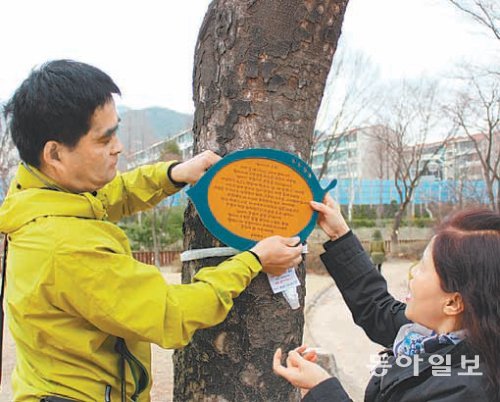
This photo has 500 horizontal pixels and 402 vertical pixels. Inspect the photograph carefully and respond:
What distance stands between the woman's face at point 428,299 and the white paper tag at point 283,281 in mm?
370

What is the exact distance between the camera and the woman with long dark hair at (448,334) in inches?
56.3

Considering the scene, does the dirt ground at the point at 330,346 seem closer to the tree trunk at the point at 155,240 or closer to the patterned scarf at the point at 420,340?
the patterned scarf at the point at 420,340

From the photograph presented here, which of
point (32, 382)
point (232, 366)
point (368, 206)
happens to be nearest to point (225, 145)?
point (232, 366)

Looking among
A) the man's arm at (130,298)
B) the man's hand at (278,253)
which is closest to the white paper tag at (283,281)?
the man's hand at (278,253)

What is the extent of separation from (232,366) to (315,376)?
33 cm

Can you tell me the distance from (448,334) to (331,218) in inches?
20.8

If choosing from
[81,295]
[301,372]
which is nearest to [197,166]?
[81,295]

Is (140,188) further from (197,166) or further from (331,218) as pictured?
(331,218)

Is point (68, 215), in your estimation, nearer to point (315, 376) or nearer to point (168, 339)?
point (168, 339)

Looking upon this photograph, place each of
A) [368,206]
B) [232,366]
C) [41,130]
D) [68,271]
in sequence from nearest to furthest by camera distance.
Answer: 1. [68,271]
2. [41,130]
3. [232,366]
4. [368,206]

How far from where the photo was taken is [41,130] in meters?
1.46

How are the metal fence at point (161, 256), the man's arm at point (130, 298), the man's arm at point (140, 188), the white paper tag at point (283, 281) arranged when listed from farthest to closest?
the metal fence at point (161, 256)
the man's arm at point (140, 188)
the white paper tag at point (283, 281)
the man's arm at point (130, 298)

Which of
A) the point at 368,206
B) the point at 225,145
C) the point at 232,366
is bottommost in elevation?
the point at 368,206

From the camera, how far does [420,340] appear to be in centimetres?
163
